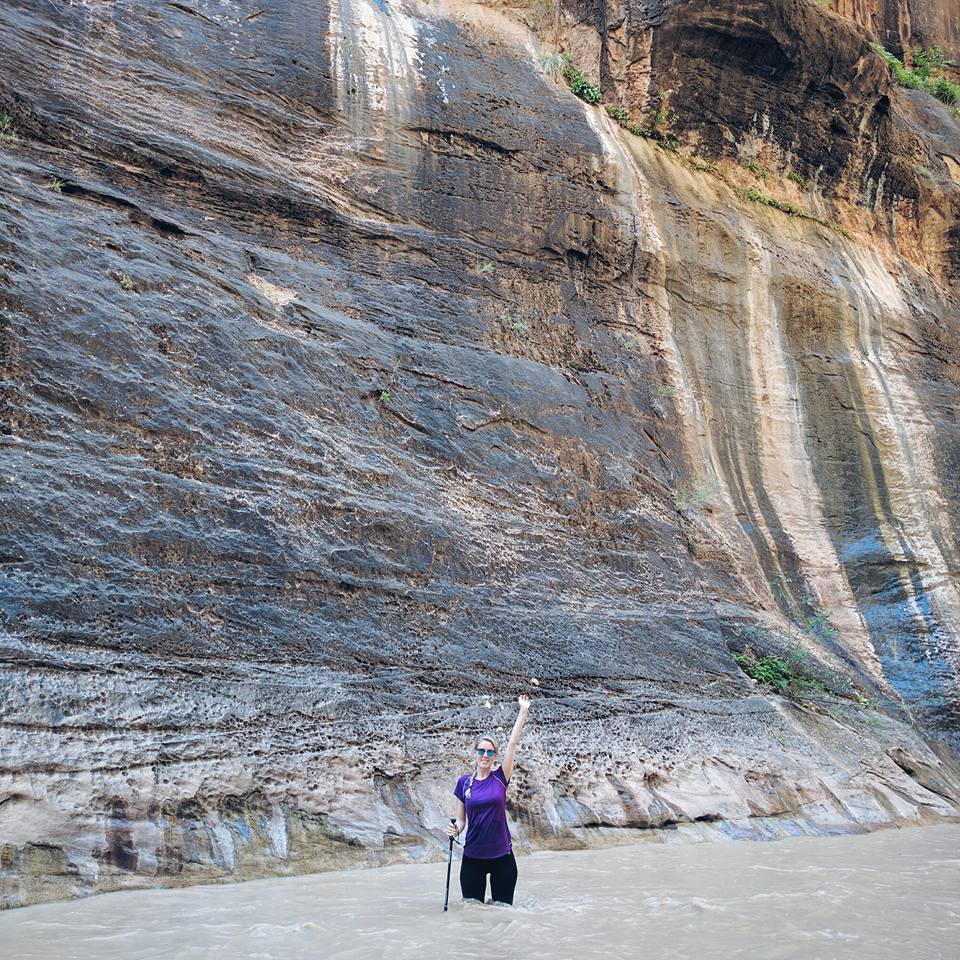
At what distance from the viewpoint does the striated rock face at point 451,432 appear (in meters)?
6.63

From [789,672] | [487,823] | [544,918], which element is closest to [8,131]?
[487,823]

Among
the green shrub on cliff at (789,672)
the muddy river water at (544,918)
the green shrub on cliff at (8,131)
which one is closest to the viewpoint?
the muddy river water at (544,918)

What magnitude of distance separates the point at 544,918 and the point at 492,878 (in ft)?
1.17

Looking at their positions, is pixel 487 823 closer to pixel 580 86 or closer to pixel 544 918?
pixel 544 918

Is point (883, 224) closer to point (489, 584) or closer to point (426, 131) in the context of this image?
point (426, 131)

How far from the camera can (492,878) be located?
16.6 ft

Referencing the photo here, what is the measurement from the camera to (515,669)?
8.61 meters

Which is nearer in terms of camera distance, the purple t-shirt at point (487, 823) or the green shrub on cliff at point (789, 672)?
the purple t-shirt at point (487, 823)

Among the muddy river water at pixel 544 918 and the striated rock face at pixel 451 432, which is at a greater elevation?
the striated rock face at pixel 451 432

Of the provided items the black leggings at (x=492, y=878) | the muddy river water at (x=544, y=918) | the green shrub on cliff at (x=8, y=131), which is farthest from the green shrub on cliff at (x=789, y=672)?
the green shrub on cliff at (x=8, y=131)

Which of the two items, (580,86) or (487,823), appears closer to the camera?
(487,823)

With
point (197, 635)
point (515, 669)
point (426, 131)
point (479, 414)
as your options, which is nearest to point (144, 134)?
point (426, 131)

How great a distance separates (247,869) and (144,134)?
336 inches

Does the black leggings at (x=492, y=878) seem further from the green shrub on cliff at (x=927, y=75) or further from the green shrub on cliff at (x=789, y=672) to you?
the green shrub on cliff at (x=927, y=75)
